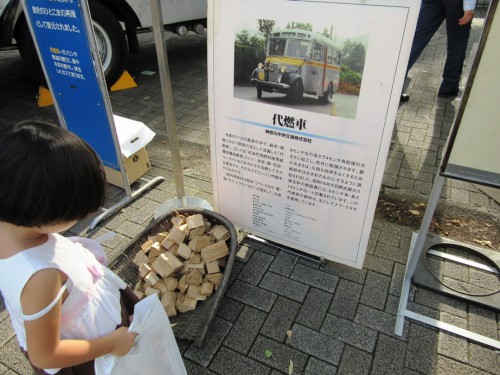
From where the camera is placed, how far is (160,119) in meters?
4.50

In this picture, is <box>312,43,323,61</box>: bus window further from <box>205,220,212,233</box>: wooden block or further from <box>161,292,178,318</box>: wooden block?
<box>161,292,178,318</box>: wooden block

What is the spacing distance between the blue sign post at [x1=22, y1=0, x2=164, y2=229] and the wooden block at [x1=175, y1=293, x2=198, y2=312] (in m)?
1.11

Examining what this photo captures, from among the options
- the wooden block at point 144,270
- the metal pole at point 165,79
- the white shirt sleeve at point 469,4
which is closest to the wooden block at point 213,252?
the wooden block at point 144,270

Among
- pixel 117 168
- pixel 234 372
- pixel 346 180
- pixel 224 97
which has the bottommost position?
pixel 234 372

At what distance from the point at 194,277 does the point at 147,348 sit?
940mm

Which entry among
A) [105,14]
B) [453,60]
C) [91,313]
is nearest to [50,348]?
[91,313]

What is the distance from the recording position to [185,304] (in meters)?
2.15

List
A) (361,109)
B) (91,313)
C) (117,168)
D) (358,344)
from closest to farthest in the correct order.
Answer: (91,313)
(361,109)
(358,344)
(117,168)

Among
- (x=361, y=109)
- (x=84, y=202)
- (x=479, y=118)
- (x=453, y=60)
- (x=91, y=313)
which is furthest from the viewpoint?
(x=453, y=60)

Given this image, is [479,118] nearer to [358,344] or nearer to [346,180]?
[346,180]

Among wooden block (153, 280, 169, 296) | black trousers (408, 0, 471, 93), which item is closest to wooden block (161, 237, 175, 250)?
wooden block (153, 280, 169, 296)

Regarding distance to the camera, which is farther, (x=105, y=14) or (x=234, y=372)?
(x=105, y=14)

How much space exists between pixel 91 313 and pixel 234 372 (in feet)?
3.30

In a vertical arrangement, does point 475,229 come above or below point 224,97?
below
